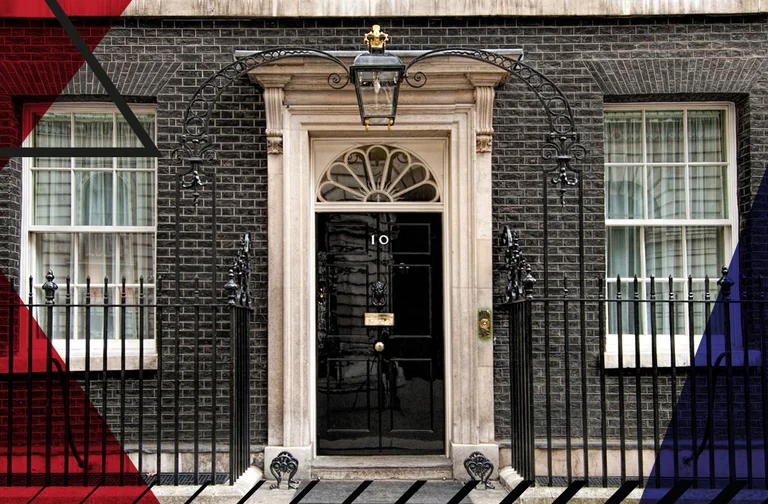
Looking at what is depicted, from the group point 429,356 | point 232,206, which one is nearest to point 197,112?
point 232,206

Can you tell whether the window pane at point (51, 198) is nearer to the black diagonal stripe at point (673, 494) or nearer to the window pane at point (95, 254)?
the window pane at point (95, 254)

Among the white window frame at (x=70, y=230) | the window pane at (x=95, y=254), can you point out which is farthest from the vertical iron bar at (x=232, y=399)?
the window pane at (x=95, y=254)

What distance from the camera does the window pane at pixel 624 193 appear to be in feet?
26.1

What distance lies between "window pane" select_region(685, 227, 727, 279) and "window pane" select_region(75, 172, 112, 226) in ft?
17.3

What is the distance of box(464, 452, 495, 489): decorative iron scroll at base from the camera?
7.15 m

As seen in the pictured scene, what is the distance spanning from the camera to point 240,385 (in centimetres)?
689

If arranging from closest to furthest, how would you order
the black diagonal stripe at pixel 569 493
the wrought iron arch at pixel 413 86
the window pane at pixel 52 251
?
the black diagonal stripe at pixel 569 493, the wrought iron arch at pixel 413 86, the window pane at pixel 52 251

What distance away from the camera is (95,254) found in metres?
7.85

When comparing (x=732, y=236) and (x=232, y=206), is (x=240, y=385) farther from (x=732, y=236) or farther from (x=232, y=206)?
(x=732, y=236)

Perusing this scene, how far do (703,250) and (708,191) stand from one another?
0.55m

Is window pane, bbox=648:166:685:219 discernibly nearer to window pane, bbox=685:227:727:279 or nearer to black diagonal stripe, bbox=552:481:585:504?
window pane, bbox=685:227:727:279

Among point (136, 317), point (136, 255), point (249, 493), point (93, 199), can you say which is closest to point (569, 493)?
point (249, 493)

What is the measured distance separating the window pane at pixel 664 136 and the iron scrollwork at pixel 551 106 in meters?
0.79

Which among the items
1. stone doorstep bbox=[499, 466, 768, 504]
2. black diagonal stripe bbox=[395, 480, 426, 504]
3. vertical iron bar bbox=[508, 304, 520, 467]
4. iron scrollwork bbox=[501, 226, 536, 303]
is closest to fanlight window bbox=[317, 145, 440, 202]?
iron scrollwork bbox=[501, 226, 536, 303]
